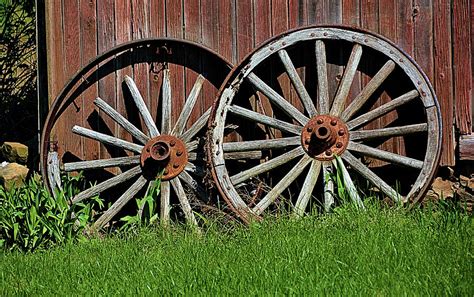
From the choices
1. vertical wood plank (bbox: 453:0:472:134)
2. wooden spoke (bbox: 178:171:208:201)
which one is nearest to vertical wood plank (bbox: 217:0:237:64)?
wooden spoke (bbox: 178:171:208:201)

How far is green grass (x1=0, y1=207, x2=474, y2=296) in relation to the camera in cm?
437

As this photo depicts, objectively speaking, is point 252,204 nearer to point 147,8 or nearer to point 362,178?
point 362,178

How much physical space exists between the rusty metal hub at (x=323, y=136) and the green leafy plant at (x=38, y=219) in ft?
6.30

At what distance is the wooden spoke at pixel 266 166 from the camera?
6.86 m

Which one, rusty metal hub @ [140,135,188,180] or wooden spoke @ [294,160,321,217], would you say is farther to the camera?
rusty metal hub @ [140,135,188,180]

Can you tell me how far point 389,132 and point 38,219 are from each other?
9.64 ft

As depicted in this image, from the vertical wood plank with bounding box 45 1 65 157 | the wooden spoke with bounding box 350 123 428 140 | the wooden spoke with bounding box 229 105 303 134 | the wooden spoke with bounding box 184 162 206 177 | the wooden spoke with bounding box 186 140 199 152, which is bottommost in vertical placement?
the wooden spoke with bounding box 184 162 206 177

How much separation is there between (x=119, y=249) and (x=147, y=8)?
2.55 m

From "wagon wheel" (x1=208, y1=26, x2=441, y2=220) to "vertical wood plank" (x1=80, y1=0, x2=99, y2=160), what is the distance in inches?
52.2

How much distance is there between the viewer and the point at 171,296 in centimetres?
449

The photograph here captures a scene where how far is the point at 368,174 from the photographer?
263 inches

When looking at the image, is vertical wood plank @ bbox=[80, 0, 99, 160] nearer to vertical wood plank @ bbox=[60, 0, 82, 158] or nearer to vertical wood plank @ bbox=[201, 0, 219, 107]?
vertical wood plank @ bbox=[60, 0, 82, 158]

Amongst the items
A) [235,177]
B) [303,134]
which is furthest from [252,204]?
[303,134]

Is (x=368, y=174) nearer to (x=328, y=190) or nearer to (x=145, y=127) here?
(x=328, y=190)
